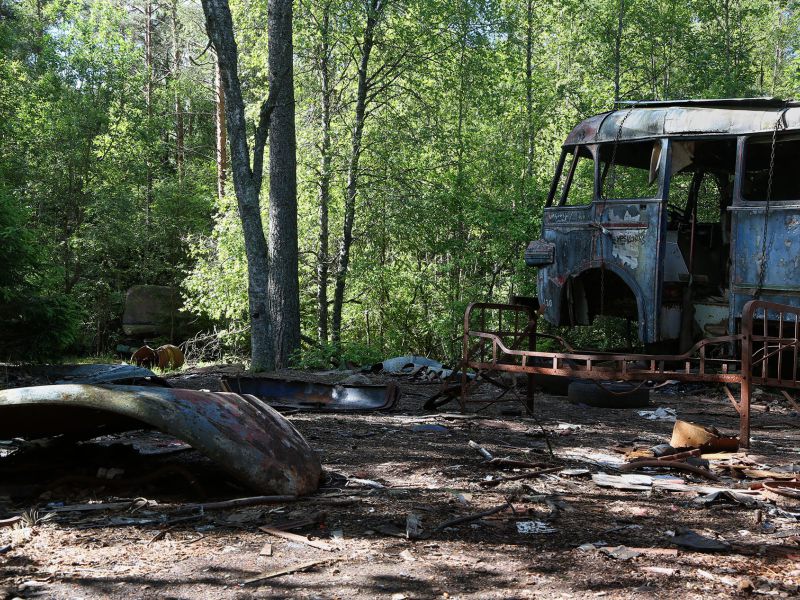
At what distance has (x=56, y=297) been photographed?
1069 centimetres

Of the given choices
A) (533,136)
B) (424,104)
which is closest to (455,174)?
(424,104)

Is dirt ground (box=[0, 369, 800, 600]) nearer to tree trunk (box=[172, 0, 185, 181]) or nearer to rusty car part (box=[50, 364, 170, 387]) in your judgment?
rusty car part (box=[50, 364, 170, 387])

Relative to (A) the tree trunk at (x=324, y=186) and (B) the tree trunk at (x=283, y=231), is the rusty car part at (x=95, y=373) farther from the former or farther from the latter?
(A) the tree trunk at (x=324, y=186)

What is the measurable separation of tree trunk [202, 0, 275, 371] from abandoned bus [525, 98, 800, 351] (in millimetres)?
3729

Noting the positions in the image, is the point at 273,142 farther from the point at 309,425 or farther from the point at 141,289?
the point at 141,289

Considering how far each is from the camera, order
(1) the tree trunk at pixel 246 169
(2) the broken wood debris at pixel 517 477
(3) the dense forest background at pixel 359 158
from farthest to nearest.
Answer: (3) the dense forest background at pixel 359 158 < (1) the tree trunk at pixel 246 169 < (2) the broken wood debris at pixel 517 477

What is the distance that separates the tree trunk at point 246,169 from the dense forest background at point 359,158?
1749 mm

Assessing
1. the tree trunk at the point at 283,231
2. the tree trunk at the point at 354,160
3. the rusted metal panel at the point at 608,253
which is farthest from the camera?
the tree trunk at the point at 354,160

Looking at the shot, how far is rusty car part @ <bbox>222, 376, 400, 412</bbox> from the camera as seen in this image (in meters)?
7.63

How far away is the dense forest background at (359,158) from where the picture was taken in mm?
14812

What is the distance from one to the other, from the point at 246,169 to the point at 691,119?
5.62 metres

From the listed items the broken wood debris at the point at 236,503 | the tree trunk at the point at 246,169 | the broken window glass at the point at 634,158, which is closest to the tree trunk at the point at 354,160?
the tree trunk at the point at 246,169

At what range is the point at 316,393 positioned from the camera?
25.8ft

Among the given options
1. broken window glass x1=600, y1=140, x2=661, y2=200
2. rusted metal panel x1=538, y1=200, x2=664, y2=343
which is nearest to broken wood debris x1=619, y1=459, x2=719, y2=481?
rusted metal panel x1=538, y1=200, x2=664, y2=343
